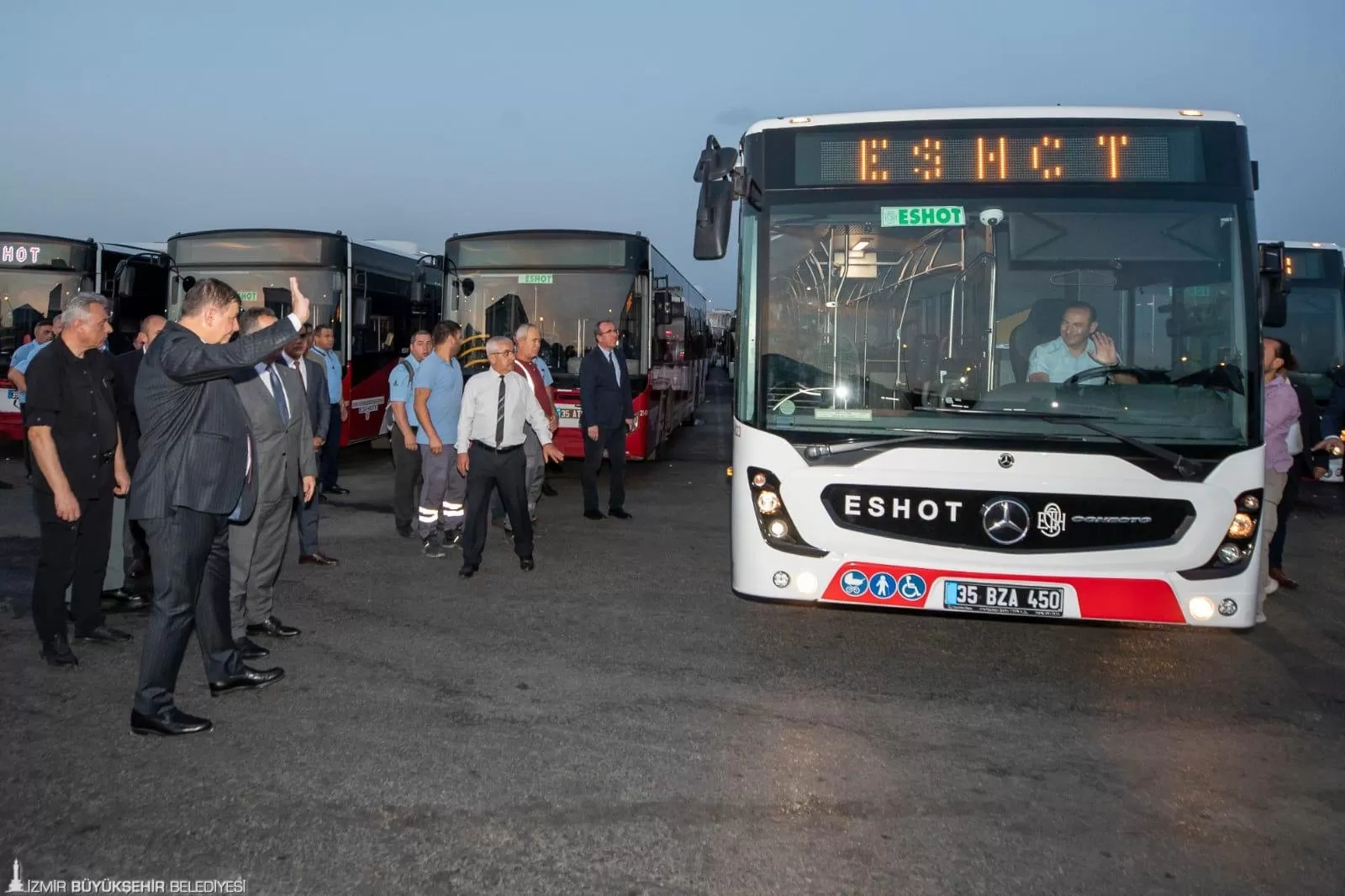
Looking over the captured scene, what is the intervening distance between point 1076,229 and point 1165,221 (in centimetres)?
42

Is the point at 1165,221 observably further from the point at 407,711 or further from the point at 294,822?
the point at 294,822

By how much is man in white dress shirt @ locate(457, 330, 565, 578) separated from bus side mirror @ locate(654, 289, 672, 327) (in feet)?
22.4

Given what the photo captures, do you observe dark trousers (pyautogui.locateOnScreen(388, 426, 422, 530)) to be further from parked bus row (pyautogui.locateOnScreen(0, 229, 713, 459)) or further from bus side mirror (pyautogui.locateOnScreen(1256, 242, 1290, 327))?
bus side mirror (pyautogui.locateOnScreen(1256, 242, 1290, 327))

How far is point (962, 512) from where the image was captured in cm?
570

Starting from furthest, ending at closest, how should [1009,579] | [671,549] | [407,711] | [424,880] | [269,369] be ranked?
[671,549], [269,369], [1009,579], [407,711], [424,880]

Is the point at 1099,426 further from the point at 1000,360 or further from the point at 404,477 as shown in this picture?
the point at 404,477

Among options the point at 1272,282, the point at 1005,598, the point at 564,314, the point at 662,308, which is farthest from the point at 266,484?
the point at 662,308

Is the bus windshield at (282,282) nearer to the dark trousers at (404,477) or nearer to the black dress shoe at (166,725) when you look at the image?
the dark trousers at (404,477)

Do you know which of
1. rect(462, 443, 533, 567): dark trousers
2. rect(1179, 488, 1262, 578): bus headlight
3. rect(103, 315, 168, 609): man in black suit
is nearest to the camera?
rect(1179, 488, 1262, 578): bus headlight

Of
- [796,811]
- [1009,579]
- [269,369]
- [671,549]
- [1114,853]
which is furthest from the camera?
[671,549]

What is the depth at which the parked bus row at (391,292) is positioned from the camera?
1466 centimetres

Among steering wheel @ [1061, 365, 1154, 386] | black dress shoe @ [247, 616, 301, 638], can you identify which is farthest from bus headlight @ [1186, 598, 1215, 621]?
black dress shoe @ [247, 616, 301, 638]

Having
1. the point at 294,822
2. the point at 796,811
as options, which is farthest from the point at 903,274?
the point at 294,822

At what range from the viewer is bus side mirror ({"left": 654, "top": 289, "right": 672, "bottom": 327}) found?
15055 mm
